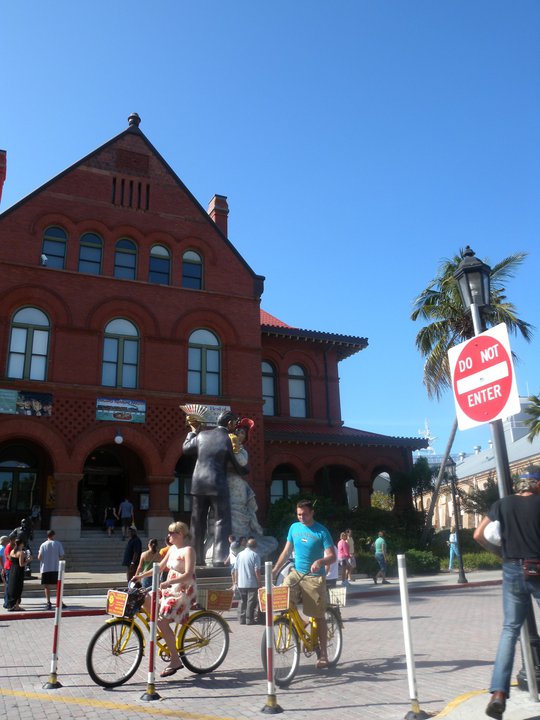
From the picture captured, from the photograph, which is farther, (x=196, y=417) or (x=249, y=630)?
(x=196, y=417)

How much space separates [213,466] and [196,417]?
7.43 feet

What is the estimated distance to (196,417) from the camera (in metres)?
16.7

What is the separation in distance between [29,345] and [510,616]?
21353mm

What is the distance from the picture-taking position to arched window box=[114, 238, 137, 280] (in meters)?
25.4

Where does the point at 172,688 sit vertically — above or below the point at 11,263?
below

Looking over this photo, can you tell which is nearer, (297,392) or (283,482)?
(283,482)

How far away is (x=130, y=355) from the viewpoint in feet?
80.6

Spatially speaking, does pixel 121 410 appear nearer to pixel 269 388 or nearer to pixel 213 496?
pixel 269 388

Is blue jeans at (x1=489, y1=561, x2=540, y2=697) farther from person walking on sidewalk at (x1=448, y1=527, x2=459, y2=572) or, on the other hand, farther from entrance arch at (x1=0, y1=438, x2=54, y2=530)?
entrance arch at (x1=0, y1=438, x2=54, y2=530)

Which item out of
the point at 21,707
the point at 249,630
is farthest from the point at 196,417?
the point at 21,707

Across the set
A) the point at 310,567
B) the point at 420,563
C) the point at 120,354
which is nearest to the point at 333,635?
the point at 310,567

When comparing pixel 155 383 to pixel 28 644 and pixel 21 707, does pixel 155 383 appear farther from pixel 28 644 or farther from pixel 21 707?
pixel 21 707

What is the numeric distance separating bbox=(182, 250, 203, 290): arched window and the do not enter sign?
21.2 metres

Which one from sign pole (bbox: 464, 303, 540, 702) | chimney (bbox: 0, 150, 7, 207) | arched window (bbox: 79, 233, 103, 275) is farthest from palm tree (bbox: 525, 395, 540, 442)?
chimney (bbox: 0, 150, 7, 207)
